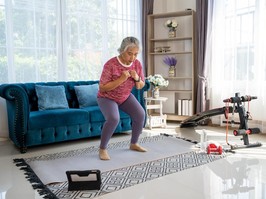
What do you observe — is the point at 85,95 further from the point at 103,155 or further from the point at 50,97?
the point at 103,155

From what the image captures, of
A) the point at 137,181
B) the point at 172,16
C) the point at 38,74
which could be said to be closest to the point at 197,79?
the point at 172,16

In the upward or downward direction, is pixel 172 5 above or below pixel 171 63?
above

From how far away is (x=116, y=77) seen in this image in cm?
284

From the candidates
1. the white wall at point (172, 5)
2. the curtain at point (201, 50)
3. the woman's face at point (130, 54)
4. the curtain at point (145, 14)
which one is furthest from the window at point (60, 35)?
the woman's face at point (130, 54)

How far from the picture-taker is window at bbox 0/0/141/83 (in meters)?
3.84

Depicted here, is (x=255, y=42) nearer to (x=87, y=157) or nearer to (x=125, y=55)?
(x=125, y=55)

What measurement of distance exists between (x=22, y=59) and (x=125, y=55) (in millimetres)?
1896

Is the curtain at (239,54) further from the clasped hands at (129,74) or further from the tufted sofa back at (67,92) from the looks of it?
the tufted sofa back at (67,92)

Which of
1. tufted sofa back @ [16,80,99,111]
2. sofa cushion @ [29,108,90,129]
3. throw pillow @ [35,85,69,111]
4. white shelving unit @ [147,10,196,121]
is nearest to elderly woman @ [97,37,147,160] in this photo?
sofa cushion @ [29,108,90,129]

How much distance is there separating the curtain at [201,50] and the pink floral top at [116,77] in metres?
1.94

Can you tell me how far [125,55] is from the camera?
9.25ft

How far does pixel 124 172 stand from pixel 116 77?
97 centimetres

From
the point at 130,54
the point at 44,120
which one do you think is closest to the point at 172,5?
the point at 130,54

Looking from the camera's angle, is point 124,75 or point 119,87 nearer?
point 124,75
